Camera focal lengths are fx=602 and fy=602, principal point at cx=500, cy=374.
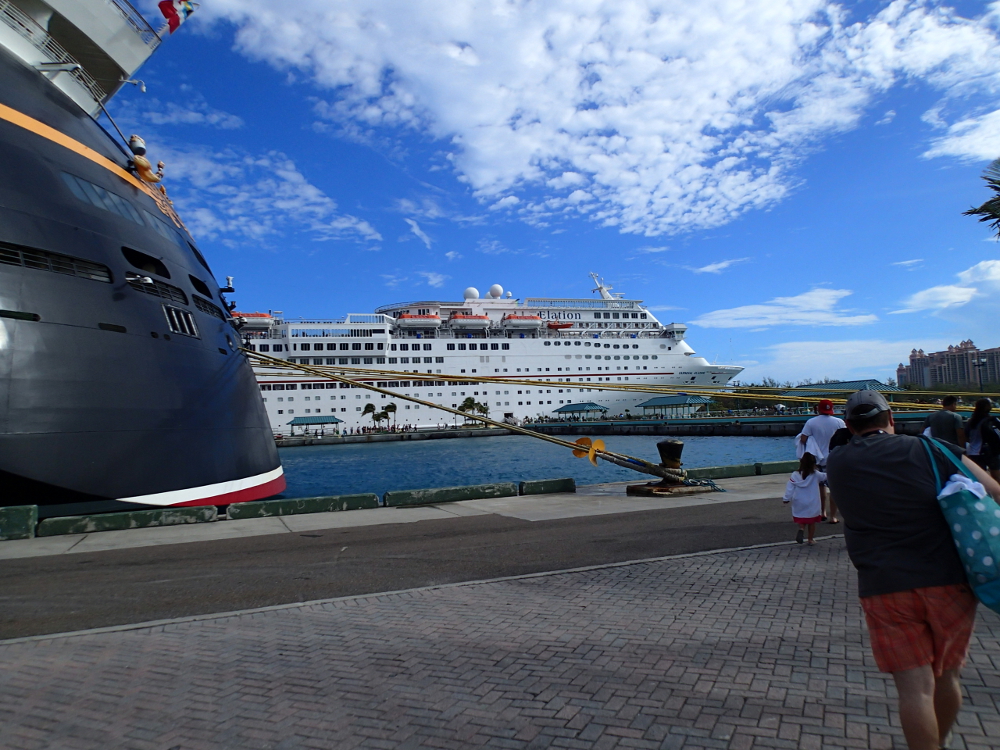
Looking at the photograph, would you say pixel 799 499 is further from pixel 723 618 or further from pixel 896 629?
pixel 896 629

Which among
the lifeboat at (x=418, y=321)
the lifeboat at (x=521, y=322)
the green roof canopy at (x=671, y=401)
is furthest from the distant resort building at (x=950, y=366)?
the lifeboat at (x=418, y=321)

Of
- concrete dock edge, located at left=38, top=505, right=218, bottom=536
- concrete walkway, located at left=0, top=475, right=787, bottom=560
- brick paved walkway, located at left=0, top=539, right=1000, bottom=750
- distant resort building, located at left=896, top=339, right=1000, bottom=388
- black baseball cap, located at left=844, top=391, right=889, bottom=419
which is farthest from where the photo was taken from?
distant resort building, located at left=896, top=339, right=1000, bottom=388

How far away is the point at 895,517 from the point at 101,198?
13.0 m

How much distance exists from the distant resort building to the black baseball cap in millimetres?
87957

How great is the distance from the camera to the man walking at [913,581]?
2.31m

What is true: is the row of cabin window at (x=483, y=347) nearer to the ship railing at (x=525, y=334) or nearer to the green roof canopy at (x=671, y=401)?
the ship railing at (x=525, y=334)

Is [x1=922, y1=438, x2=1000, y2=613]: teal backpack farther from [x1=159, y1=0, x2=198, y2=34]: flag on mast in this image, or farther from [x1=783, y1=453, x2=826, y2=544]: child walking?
[x1=159, y1=0, x2=198, y2=34]: flag on mast

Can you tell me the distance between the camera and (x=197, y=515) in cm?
1027

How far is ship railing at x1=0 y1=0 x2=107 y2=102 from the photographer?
12.4 m

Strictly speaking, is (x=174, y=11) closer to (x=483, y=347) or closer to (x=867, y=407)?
(x=867, y=407)

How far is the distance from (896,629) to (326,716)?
2724mm

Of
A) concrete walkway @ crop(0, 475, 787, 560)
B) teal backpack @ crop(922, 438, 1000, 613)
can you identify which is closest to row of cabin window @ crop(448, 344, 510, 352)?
concrete walkway @ crop(0, 475, 787, 560)

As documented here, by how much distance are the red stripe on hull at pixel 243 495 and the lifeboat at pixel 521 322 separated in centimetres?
4595

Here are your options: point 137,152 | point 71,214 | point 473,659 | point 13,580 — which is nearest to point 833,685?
point 473,659
